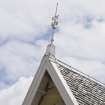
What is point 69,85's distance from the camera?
63.2 ft

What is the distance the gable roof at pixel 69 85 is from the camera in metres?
18.6

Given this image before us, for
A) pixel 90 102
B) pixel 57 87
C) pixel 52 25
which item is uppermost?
pixel 52 25

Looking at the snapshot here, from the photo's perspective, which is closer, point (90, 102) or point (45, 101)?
point (90, 102)

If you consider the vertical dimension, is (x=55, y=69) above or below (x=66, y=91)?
above

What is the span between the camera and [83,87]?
19672mm

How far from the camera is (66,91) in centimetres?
1866

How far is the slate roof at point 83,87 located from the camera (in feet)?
61.5

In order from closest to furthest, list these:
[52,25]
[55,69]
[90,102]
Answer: [90,102]
[55,69]
[52,25]

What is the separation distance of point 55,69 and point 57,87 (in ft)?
2.53

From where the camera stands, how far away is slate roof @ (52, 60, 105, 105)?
738 inches

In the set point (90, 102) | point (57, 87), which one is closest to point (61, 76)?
point (57, 87)

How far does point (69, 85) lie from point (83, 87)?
70cm

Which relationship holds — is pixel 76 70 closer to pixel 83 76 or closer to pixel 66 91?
pixel 83 76

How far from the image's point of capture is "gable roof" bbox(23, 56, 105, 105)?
61.0 feet
